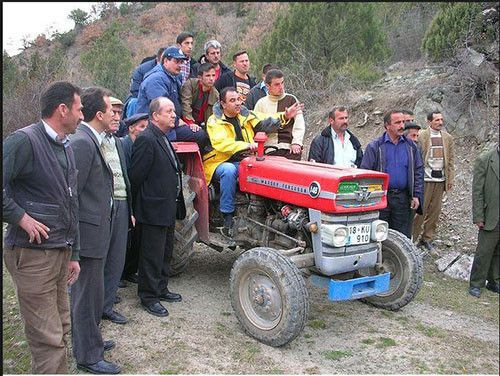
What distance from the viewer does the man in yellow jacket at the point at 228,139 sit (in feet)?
15.9

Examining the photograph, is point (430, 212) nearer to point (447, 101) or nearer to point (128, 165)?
point (447, 101)

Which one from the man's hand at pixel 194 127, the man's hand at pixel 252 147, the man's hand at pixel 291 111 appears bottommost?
the man's hand at pixel 252 147

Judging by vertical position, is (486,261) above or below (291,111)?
below

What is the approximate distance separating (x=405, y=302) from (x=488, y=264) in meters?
1.41

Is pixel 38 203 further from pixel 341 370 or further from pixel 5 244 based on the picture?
pixel 341 370

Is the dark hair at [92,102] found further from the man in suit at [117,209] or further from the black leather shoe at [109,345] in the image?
the black leather shoe at [109,345]

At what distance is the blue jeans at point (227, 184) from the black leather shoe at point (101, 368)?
5.90 feet

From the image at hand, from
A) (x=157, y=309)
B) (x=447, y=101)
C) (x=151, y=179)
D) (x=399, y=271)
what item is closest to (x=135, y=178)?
(x=151, y=179)

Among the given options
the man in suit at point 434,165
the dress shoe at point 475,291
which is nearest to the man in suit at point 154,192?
the dress shoe at point 475,291

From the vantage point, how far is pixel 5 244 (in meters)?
3.00

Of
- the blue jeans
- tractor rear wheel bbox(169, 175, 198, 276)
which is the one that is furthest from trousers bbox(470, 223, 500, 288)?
tractor rear wheel bbox(169, 175, 198, 276)

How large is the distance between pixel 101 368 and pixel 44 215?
3.93 feet

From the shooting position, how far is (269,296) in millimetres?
4031

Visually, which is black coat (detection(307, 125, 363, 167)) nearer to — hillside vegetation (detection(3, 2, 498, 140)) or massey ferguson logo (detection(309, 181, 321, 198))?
massey ferguson logo (detection(309, 181, 321, 198))
